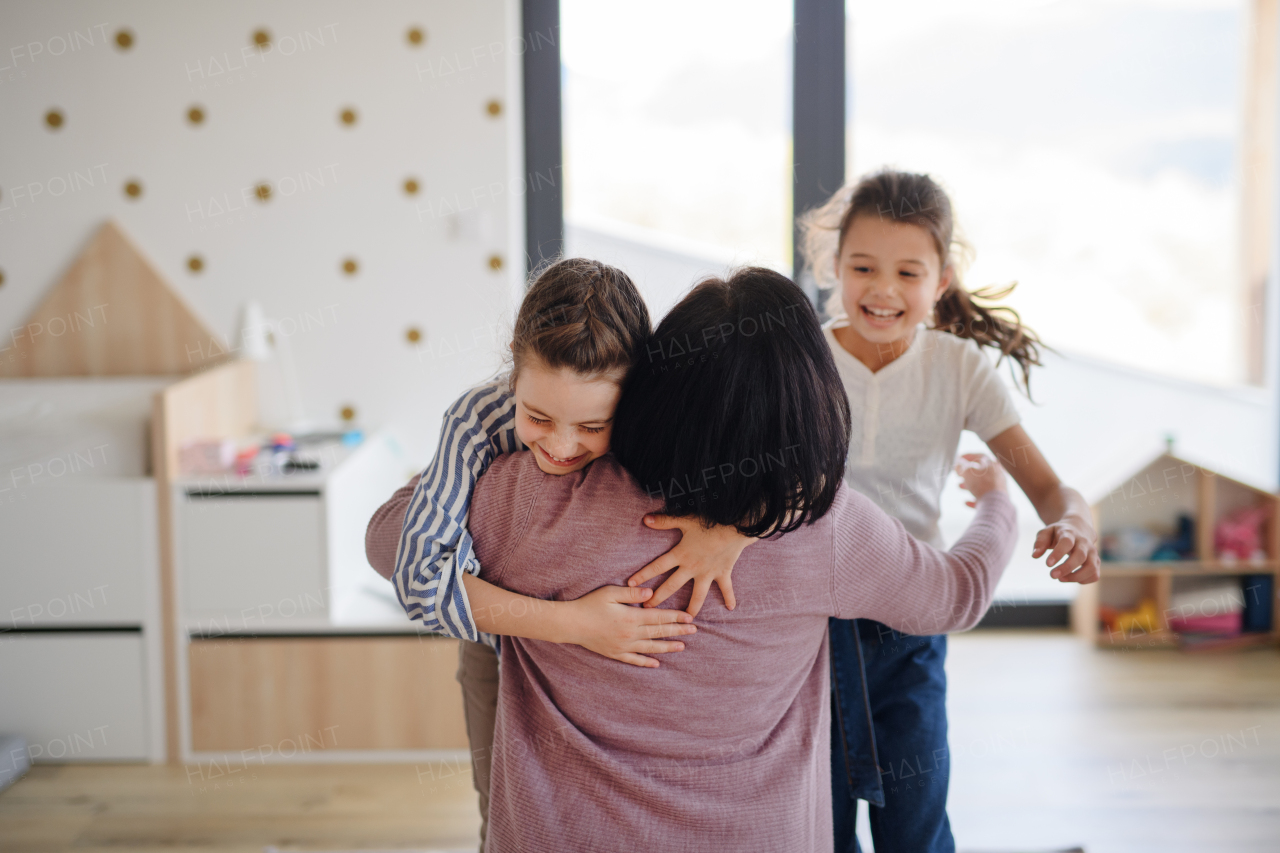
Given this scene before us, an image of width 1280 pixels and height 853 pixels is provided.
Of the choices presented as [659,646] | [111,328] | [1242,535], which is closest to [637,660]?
[659,646]

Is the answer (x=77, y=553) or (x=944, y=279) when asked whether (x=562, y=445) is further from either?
(x=77, y=553)

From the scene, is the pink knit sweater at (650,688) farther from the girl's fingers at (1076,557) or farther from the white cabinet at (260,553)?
the white cabinet at (260,553)

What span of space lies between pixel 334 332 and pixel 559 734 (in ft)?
6.56

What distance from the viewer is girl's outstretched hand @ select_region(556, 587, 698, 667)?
822 millimetres

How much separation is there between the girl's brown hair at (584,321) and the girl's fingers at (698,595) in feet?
0.61

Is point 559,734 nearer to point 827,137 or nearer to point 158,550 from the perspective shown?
point 158,550

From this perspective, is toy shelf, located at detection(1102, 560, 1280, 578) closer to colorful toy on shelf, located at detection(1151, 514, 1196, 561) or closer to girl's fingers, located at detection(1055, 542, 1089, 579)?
colorful toy on shelf, located at detection(1151, 514, 1196, 561)

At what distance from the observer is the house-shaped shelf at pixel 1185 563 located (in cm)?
272

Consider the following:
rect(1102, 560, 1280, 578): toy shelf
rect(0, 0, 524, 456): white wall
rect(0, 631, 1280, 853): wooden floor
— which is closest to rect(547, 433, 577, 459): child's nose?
rect(0, 631, 1280, 853): wooden floor

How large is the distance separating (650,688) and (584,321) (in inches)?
12.3

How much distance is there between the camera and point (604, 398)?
2.73 feet

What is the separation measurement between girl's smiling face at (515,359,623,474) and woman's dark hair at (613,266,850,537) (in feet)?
0.10

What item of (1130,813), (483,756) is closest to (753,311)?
(483,756)

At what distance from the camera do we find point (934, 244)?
1224 mm
